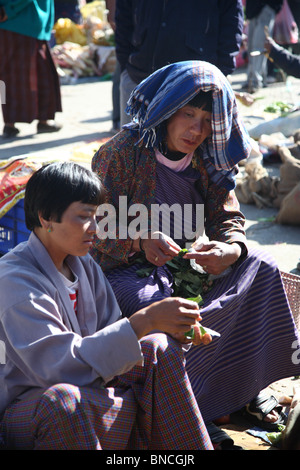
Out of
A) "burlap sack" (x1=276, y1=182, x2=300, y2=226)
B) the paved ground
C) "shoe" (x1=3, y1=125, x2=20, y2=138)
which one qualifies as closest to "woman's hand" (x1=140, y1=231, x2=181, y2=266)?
the paved ground

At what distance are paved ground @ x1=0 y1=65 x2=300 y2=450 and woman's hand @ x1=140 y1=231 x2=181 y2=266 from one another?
78 cm

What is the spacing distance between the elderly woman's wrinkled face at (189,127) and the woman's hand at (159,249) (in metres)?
0.44

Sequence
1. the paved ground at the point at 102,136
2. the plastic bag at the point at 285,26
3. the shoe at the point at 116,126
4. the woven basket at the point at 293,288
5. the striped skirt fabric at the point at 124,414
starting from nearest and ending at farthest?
the striped skirt fabric at the point at 124,414 < the woven basket at the point at 293,288 < the paved ground at the point at 102,136 < the shoe at the point at 116,126 < the plastic bag at the point at 285,26

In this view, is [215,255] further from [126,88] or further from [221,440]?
[126,88]

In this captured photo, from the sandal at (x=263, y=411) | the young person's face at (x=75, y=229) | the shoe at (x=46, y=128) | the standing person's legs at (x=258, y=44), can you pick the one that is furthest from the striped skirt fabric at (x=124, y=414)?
the standing person's legs at (x=258, y=44)

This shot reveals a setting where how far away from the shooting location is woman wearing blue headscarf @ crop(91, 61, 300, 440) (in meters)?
2.68

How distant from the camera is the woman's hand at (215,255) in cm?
266

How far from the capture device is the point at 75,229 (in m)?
2.17

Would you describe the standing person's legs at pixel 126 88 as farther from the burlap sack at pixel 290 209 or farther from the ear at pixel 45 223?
the ear at pixel 45 223

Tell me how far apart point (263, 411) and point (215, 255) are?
72cm

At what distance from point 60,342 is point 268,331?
1096 mm

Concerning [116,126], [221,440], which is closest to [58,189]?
[221,440]
